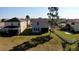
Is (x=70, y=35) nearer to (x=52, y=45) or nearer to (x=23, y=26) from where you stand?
(x=52, y=45)

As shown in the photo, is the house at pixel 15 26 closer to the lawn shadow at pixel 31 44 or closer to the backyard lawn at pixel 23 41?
the backyard lawn at pixel 23 41

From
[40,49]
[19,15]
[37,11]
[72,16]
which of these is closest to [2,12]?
[19,15]

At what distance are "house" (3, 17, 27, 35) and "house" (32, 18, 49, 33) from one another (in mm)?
161

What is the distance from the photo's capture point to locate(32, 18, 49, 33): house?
385cm

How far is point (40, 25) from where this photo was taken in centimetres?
Result: 393

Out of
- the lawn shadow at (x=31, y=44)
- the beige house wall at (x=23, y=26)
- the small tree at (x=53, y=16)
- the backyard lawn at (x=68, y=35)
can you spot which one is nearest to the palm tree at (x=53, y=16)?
the small tree at (x=53, y=16)

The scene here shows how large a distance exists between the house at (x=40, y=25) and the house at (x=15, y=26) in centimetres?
16

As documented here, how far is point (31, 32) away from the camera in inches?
153

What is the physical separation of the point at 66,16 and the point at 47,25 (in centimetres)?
35

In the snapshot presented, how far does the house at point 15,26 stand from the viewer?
12.6 feet

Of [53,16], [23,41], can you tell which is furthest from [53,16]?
[23,41]

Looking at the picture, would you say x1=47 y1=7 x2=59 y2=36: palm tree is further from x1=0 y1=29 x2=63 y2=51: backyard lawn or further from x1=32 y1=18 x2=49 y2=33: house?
x1=0 y1=29 x2=63 y2=51: backyard lawn
